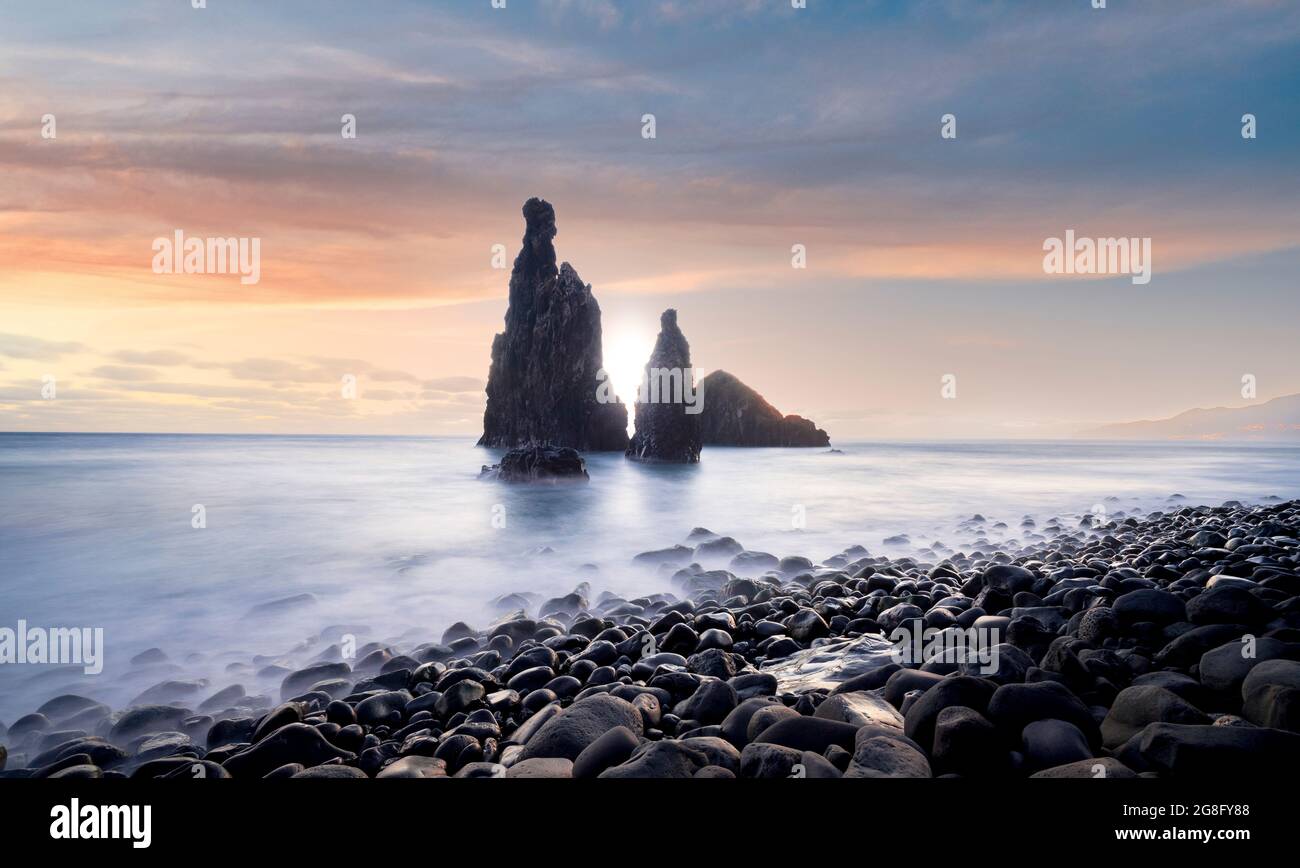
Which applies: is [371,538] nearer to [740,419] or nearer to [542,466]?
[542,466]

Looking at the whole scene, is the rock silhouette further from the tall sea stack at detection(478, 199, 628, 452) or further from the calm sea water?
the calm sea water

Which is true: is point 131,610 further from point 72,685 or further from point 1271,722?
point 1271,722

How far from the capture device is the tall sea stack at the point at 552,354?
7525 centimetres

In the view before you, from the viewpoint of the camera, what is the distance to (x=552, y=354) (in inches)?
3031

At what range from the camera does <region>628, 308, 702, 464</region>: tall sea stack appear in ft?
183

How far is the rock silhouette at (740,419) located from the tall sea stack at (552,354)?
124 ft

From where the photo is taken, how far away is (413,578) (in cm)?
1152

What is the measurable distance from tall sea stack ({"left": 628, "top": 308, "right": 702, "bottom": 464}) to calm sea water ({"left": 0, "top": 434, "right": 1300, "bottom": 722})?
23.3 m

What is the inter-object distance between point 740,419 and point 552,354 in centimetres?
4686

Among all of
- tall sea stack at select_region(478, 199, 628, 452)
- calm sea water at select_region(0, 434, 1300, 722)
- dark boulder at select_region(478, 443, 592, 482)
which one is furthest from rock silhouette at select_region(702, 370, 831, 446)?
dark boulder at select_region(478, 443, 592, 482)

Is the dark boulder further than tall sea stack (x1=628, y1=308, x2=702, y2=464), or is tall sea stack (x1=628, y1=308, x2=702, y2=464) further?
tall sea stack (x1=628, y1=308, x2=702, y2=464)

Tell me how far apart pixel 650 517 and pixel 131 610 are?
1278 centimetres

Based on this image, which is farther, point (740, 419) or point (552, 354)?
point (740, 419)

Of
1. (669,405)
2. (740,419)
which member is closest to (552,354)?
(669,405)
